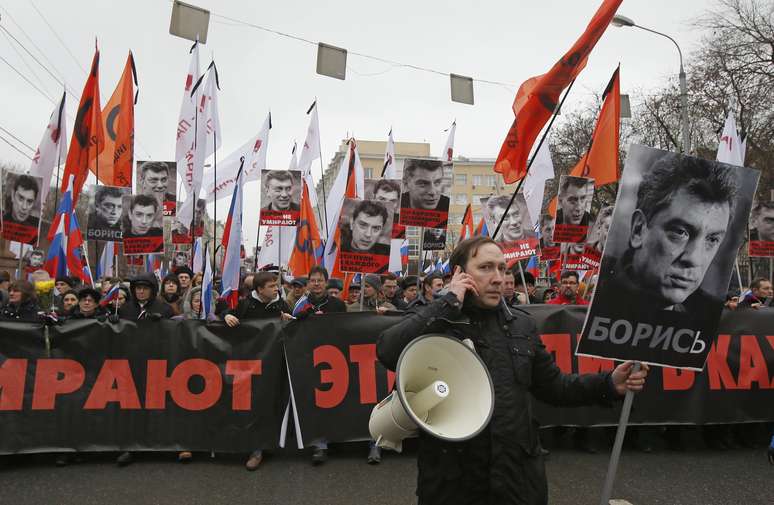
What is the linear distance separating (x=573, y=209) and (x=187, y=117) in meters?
6.62

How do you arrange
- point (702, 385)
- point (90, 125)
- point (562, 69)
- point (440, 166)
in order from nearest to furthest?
point (562, 69) < point (702, 385) < point (440, 166) < point (90, 125)

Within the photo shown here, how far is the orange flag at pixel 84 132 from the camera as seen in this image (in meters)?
8.08

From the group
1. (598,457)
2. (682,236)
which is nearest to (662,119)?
(598,457)

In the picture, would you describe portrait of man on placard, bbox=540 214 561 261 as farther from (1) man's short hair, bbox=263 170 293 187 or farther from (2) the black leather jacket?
(2) the black leather jacket

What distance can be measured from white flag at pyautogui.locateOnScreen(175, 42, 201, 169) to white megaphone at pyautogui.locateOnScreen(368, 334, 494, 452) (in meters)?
8.60

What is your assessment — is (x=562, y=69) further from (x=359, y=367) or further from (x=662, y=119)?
(x=662, y=119)

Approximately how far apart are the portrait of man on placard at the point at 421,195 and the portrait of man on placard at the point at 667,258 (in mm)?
4723

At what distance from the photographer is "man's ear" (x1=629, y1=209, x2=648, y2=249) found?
2.48 meters

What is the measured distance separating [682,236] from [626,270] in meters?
0.32

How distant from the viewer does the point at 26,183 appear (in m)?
7.51

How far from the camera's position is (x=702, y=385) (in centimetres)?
575

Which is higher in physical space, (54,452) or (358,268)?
(358,268)

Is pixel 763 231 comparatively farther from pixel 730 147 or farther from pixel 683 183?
pixel 683 183

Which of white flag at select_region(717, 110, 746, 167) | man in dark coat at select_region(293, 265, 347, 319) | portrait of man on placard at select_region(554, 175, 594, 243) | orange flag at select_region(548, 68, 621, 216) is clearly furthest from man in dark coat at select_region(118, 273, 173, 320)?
white flag at select_region(717, 110, 746, 167)
